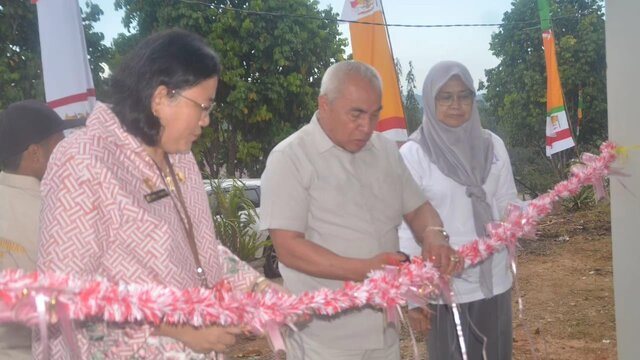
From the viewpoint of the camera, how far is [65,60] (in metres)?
5.24

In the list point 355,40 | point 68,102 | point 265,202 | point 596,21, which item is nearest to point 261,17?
point 355,40

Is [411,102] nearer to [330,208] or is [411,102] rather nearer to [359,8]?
[359,8]

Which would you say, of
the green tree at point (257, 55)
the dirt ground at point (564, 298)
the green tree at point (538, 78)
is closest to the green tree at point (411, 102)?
the green tree at point (538, 78)

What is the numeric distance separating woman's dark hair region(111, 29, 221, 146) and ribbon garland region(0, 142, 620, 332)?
1.64 ft

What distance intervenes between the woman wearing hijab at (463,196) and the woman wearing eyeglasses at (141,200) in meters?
1.50

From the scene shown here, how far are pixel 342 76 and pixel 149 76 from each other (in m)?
1.03

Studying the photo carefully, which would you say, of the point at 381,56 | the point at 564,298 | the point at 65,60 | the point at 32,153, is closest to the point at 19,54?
the point at 65,60

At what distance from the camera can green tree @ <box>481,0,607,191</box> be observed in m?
20.9

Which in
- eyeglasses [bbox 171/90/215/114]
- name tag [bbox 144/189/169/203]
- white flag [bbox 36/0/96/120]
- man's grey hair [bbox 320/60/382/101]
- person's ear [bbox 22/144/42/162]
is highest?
white flag [bbox 36/0/96/120]

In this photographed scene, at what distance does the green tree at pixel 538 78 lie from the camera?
20906mm

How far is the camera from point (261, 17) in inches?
613

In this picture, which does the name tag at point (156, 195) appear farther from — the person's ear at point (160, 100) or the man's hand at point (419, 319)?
the man's hand at point (419, 319)

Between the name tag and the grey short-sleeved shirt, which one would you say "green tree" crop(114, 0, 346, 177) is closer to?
the grey short-sleeved shirt

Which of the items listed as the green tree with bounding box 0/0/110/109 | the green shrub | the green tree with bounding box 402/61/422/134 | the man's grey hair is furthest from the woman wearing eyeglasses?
the green tree with bounding box 402/61/422/134
